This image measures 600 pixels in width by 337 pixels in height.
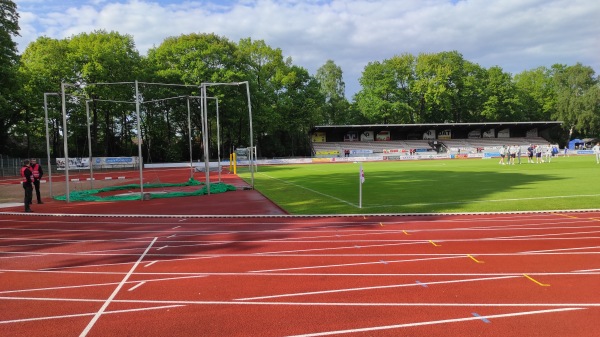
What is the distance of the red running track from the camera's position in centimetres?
486

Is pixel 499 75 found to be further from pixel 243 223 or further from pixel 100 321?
pixel 100 321

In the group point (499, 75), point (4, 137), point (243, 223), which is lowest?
point (243, 223)

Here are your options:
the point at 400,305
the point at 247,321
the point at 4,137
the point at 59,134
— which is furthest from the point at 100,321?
the point at 59,134

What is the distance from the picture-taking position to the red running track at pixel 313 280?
4.86m

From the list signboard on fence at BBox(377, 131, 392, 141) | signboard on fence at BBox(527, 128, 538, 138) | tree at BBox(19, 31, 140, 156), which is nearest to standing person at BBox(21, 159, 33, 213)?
tree at BBox(19, 31, 140, 156)

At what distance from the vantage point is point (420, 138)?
7831cm

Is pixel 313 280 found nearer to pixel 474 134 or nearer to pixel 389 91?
pixel 389 91

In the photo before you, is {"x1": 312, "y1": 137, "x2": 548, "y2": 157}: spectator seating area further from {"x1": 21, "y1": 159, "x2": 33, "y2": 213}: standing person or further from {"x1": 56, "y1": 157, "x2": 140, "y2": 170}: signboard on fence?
{"x1": 21, "y1": 159, "x2": 33, "y2": 213}: standing person

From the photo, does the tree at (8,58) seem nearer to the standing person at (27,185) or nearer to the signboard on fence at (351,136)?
the standing person at (27,185)

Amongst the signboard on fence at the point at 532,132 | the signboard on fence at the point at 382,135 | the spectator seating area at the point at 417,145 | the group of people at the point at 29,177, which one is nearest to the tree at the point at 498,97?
the signboard on fence at the point at 532,132

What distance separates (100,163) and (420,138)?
5748cm

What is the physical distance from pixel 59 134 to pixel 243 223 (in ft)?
190

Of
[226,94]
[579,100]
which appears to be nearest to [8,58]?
[226,94]

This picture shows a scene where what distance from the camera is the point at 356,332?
459 cm
